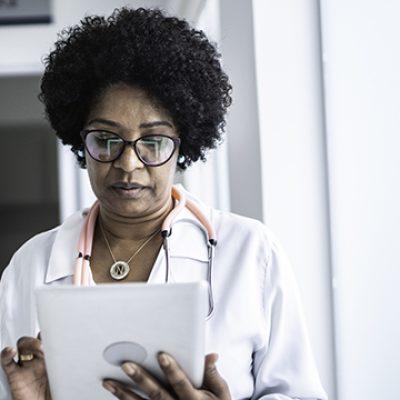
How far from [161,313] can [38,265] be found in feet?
1.58

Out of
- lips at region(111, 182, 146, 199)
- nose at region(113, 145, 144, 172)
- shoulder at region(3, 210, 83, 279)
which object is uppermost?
nose at region(113, 145, 144, 172)

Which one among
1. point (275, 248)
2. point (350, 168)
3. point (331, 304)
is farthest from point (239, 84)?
point (275, 248)

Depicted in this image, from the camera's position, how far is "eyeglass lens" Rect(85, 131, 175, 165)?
132 cm

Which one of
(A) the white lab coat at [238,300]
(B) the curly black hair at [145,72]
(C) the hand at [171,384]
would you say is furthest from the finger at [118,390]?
(B) the curly black hair at [145,72]

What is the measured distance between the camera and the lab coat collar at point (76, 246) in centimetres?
141

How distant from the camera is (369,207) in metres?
1.79

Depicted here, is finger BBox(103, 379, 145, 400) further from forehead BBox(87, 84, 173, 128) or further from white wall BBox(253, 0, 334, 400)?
white wall BBox(253, 0, 334, 400)

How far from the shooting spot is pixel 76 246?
144 cm

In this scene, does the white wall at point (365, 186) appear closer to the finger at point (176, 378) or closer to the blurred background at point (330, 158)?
the blurred background at point (330, 158)

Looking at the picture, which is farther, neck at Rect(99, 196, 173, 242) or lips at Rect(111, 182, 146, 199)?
neck at Rect(99, 196, 173, 242)

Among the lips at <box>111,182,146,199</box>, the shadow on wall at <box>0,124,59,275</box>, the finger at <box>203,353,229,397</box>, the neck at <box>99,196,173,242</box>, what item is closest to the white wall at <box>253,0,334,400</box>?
the neck at <box>99,196,173,242</box>

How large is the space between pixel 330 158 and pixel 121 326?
1015 millimetres

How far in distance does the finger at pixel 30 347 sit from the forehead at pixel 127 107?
391 millimetres

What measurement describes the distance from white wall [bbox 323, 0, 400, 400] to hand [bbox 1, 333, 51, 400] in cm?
80
